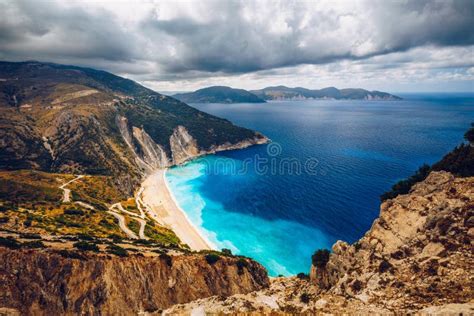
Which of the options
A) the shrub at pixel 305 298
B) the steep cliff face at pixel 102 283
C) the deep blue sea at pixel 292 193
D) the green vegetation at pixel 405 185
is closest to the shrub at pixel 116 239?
A: the steep cliff face at pixel 102 283

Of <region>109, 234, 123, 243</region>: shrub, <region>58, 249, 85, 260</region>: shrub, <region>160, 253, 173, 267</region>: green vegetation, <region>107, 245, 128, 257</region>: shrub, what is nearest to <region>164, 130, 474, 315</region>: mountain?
<region>160, 253, 173, 267</region>: green vegetation

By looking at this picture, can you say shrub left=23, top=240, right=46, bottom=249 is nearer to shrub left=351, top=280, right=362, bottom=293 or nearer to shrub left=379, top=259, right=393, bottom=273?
shrub left=351, top=280, right=362, bottom=293

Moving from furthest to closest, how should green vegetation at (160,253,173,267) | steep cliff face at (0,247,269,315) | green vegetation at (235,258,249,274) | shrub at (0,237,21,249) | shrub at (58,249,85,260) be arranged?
1. green vegetation at (235,258,249,274)
2. green vegetation at (160,253,173,267)
3. shrub at (58,249,85,260)
4. shrub at (0,237,21,249)
5. steep cliff face at (0,247,269,315)

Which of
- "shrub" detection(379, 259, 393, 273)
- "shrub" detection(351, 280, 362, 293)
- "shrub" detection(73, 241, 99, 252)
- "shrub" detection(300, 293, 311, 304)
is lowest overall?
"shrub" detection(73, 241, 99, 252)

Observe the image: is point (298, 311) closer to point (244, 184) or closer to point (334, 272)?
point (334, 272)

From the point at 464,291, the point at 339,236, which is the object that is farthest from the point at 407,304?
the point at 339,236

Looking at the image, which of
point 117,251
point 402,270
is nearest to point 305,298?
point 402,270
